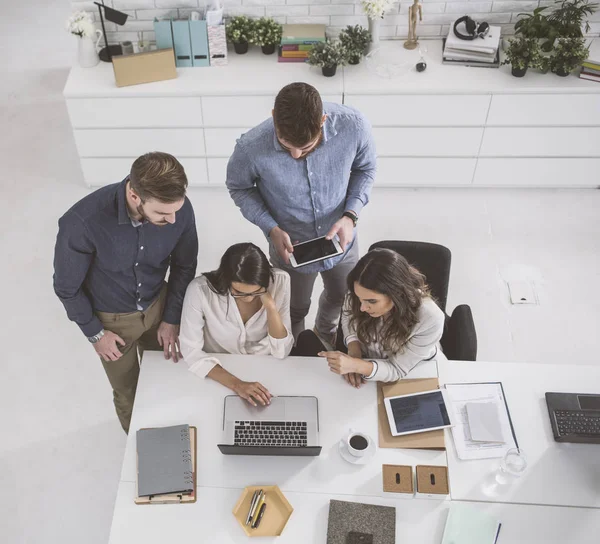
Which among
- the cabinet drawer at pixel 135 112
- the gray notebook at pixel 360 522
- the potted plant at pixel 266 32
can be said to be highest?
the potted plant at pixel 266 32

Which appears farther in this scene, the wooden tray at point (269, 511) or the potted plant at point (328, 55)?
the potted plant at point (328, 55)

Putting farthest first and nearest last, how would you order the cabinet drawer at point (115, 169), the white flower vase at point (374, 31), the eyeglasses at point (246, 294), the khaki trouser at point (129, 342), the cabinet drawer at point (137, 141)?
the cabinet drawer at point (115, 169)
the cabinet drawer at point (137, 141)
the white flower vase at point (374, 31)
the khaki trouser at point (129, 342)
the eyeglasses at point (246, 294)

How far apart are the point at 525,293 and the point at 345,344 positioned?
157 centimetres

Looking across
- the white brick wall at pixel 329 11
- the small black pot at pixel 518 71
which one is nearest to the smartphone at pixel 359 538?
the small black pot at pixel 518 71

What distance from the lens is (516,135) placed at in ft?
13.5

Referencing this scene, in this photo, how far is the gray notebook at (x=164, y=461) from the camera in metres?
2.21

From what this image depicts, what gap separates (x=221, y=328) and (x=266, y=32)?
7.35ft

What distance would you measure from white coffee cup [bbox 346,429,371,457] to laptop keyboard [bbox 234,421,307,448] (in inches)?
6.4

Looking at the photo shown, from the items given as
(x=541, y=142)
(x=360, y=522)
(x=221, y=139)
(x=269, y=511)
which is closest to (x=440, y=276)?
(x=360, y=522)

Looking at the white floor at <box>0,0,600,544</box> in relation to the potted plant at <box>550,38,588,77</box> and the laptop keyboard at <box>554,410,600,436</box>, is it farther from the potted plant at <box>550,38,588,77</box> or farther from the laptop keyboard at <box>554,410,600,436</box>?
the laptop keyboard at <box>554,410,600,436</box>

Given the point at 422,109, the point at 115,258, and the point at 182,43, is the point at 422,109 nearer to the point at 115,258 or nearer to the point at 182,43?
the point at 182,43

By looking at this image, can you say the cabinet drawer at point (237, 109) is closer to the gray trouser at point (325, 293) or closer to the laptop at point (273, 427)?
the gray trouser at point (325, 293)

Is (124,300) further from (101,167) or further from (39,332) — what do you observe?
(101,167)

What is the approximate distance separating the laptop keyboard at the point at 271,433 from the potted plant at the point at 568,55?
9.26ft
